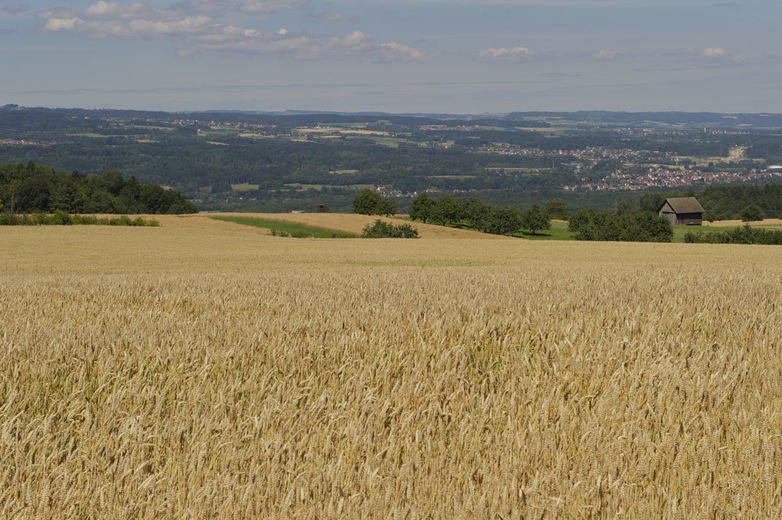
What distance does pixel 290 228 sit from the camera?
267ft

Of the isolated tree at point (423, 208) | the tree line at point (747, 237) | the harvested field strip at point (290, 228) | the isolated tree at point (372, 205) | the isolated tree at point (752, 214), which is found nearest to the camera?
the harvested field strip at point (290, 228)

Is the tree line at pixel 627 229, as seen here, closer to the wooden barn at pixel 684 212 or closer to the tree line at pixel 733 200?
the wooden barn at pixel 684 212

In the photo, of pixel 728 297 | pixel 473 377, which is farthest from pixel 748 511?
pixel 728 297

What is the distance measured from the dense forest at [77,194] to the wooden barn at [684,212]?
88214mm

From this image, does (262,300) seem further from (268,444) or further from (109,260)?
(109,260)

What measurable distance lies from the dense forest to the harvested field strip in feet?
104

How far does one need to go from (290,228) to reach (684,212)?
8606 cm

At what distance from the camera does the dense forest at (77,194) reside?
11081 centimetres

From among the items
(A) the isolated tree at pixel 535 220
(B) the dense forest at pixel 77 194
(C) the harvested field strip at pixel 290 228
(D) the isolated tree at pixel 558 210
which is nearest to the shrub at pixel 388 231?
(C) the harvested field strip at pixel 290 228

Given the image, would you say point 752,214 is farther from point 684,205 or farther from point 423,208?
point 423,208

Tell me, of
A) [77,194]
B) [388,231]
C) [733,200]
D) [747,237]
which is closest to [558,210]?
[733,200]

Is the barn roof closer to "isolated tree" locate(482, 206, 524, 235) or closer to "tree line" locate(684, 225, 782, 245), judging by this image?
"isolated tree" locate(482, 206, 524, 235)

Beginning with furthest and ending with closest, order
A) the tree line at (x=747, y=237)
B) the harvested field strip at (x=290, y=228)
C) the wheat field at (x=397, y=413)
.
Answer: the tree line at (x=747, y=237) → the harvested field strip at (x=290, y=228) → the wheat field at (x=397, y=413)

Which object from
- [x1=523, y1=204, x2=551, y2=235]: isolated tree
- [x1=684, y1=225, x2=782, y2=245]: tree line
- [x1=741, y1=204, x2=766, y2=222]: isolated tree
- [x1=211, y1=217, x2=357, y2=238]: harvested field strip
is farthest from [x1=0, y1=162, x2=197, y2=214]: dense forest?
[x1=741, y1=204, x2=766, y2=222]: isolated tree
